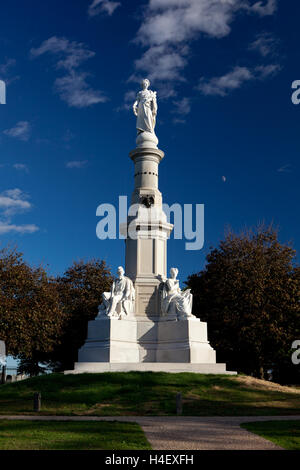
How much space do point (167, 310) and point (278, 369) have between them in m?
21.0

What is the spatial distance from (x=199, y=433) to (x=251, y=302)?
23.8 m

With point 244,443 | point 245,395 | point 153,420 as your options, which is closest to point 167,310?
point 245,395

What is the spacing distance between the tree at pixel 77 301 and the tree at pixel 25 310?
3.28 meters

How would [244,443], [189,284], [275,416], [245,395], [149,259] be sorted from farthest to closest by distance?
[189,284]
[149,259]
[245,395]
[275,416]
[244,443]

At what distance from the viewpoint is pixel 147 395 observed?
18.4m

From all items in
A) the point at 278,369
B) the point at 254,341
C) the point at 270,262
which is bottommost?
the point at 278,369

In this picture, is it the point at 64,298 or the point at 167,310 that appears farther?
the point at 64,298

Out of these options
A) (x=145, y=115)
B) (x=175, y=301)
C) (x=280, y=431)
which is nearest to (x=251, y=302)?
(x=175, y=301)

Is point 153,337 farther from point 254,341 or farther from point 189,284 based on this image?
point 189,284

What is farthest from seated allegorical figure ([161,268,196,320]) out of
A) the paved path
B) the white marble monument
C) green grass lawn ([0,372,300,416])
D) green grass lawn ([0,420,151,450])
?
green grass lawn ([0,420,151,450])

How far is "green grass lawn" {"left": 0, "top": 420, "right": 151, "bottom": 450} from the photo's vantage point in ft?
31.3

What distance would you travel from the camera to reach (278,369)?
42000 mm

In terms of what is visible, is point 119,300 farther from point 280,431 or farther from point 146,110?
point 280,431

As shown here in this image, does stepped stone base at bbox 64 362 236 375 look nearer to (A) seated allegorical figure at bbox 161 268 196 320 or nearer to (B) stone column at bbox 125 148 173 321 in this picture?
(A) seated allegorical figure at bbox 161 268 196 320
